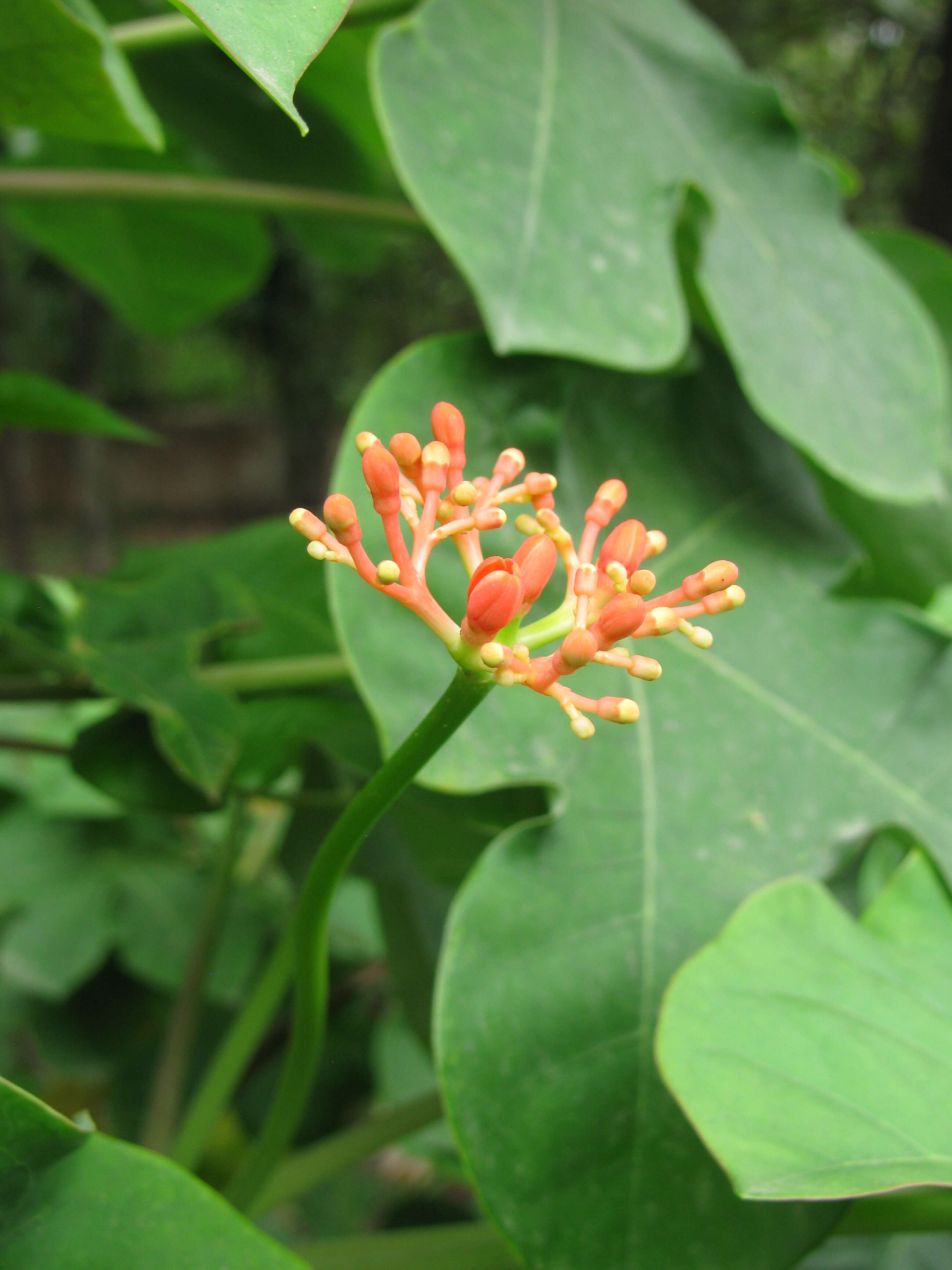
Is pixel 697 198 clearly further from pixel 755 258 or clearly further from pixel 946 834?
pixel 946 834

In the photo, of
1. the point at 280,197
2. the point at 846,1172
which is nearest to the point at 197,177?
the point at 280,197

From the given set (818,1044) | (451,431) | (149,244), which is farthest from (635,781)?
(149,244)

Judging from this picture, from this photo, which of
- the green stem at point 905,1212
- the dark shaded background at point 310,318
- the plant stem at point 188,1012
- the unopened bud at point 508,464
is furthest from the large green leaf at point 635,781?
the dark shaded background at point 310,318

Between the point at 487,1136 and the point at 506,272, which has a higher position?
the point at 506,272

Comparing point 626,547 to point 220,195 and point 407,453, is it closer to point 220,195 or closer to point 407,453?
point 407,453

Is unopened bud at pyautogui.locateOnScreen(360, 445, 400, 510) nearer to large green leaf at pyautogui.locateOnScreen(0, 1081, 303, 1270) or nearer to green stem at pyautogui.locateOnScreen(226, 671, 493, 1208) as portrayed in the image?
green stem at pyautogui.locateOnScreen(226, 671, 493, 1208)

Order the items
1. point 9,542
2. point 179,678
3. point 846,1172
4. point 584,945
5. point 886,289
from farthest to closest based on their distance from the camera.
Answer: point 9,542, point 886,289, point 179,678, point 584,945, point 846,1172
